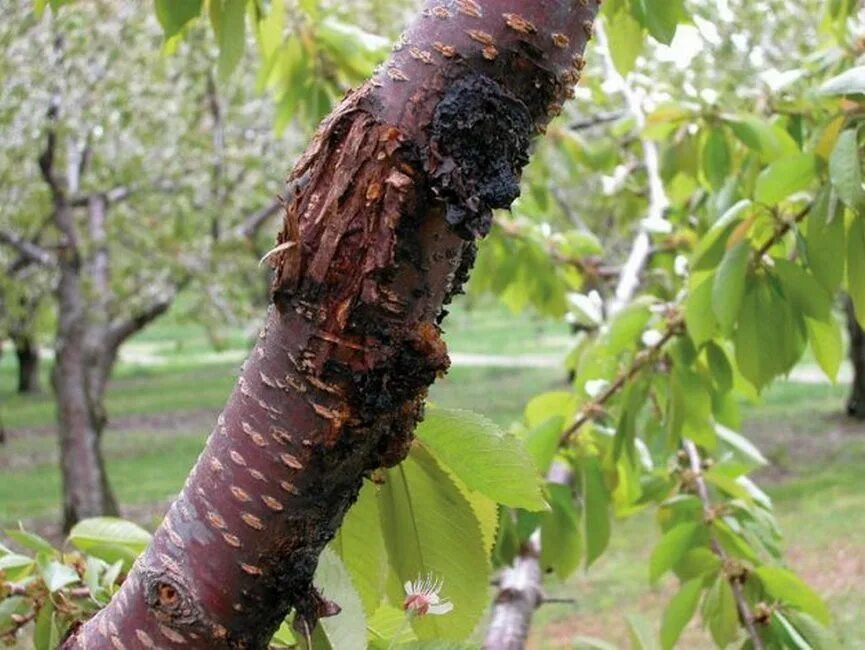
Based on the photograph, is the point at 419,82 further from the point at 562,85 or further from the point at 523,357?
the point at 523,357

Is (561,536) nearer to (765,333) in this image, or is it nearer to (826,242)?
(765,333)

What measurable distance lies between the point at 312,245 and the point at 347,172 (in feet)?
0.20

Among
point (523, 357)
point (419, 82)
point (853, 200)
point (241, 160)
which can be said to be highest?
point (419, 82)

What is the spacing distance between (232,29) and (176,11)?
0.09m

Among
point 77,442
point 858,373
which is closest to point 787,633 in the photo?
point 77,442

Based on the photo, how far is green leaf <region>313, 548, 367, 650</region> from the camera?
3.28ft

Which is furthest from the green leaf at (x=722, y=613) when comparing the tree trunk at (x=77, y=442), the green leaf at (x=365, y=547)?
the tree trunk at (x=77, y=442)

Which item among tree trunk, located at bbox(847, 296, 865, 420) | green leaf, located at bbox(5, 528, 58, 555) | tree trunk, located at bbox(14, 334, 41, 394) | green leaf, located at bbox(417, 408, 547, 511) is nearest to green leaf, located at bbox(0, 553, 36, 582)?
green leaf, located at bbox(5, 528, 58, 555)

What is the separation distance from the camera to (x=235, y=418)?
914 mm

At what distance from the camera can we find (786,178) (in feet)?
5.54

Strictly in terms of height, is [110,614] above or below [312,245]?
below

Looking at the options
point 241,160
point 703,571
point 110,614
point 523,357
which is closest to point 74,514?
point 241,160

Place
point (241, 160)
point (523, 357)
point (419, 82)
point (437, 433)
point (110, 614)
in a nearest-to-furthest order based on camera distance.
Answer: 1. point (419, 82)
2. point (110, 614)
3. point (437, 433)
4. point (241, 160)
5. point (523, 357)

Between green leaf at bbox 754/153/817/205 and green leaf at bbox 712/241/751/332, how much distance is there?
0.29 ft
